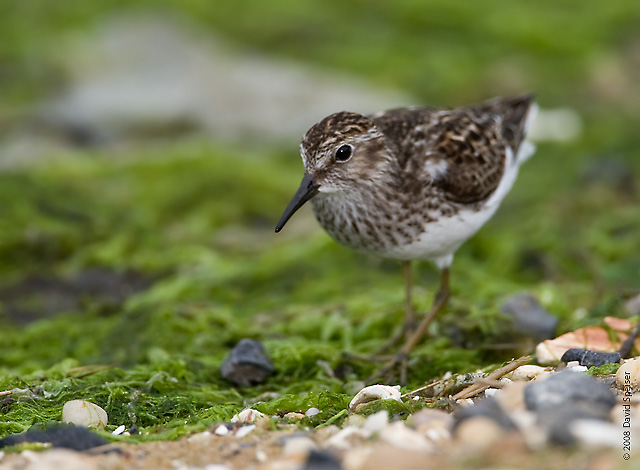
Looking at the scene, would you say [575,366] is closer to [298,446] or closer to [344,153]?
[298,446]

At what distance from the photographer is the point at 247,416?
402 centimetres

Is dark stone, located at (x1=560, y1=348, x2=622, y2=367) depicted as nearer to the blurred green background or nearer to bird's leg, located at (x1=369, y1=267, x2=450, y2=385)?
the blurred green background

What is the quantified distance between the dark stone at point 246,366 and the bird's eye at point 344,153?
123cm

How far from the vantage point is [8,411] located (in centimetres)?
442

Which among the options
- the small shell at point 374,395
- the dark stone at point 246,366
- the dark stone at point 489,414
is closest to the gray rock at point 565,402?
the dark stone at point 489,414

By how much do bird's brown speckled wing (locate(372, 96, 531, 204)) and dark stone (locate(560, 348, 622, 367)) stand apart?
1.38 m

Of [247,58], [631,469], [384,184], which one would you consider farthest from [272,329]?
[247,58]

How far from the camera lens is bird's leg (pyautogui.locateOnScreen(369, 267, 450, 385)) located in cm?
540

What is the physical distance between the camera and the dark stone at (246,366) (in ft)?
17.0

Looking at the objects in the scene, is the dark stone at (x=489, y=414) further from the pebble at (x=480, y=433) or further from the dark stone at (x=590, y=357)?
the dark stone at (x=590, y=357)

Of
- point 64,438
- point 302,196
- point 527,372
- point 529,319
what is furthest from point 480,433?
point 529,319

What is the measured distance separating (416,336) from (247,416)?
1.95 metres

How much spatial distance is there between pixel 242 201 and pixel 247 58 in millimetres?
4231

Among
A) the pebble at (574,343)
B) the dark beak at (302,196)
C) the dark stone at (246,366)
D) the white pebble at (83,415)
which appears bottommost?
the dark stone at (246,366)
